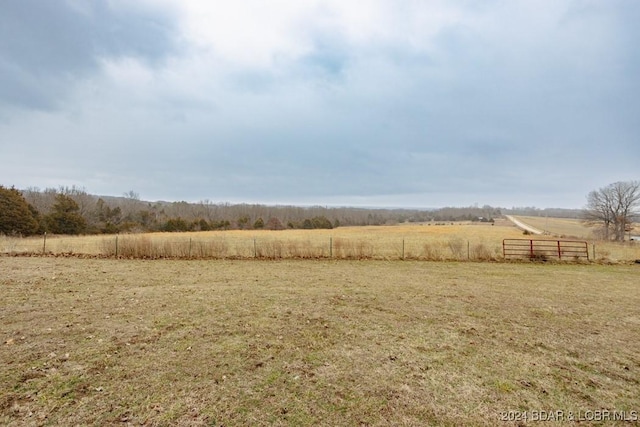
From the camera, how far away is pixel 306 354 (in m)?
5.06

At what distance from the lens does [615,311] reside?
839cm

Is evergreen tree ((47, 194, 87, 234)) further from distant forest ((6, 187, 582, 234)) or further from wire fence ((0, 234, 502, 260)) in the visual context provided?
wire fence ((0, 234, 502, 260))

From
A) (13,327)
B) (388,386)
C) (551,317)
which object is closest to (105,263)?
(13,327)

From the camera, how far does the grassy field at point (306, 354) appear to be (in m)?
3.56

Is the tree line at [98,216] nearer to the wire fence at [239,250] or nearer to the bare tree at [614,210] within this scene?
the wire fence at [239,250]


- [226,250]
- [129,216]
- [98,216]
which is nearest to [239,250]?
[226,250]

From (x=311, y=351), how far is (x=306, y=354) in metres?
0.15

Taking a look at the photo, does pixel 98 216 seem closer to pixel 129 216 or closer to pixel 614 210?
pixel 129 216

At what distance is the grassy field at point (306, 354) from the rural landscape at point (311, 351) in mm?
30

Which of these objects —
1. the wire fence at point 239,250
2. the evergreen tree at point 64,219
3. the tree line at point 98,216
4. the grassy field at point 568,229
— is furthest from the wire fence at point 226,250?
the grassy field at point 568,229

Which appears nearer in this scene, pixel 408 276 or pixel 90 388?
pixel 90 388

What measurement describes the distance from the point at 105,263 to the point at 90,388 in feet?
46.9

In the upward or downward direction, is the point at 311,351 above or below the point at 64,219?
below

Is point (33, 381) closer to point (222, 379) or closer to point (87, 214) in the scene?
point (222, 379)
